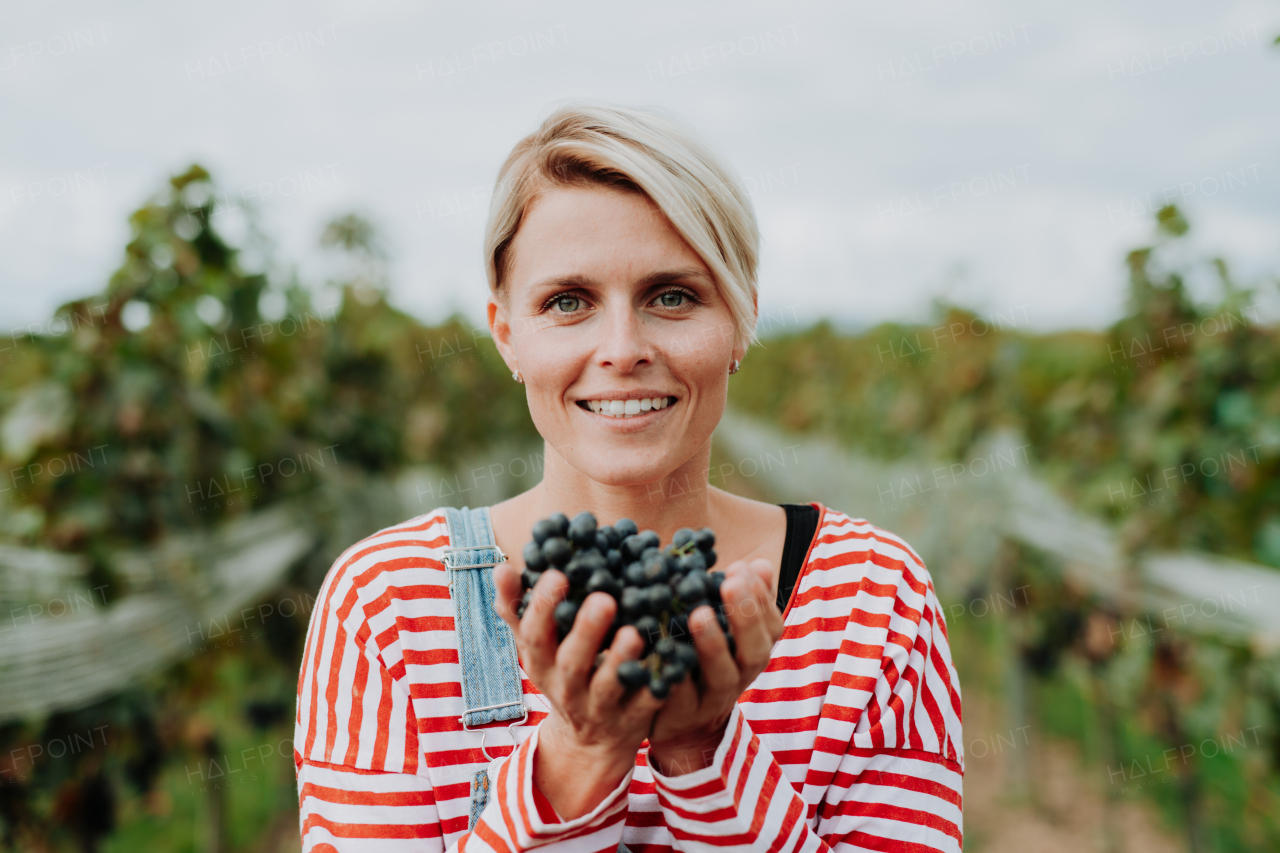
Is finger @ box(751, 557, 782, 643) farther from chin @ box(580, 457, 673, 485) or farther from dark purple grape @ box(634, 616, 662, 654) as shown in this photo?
chin @ box(580, 457, 673, 485)

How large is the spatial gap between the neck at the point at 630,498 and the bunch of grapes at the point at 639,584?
0.48m

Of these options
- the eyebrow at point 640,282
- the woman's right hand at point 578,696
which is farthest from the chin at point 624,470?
the woman's right hand at point 578,696

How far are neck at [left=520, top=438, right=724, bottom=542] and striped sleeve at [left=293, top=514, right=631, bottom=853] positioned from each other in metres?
0.27

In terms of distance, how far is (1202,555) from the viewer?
387cm

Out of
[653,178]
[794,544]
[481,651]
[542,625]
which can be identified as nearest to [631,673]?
[542,625]

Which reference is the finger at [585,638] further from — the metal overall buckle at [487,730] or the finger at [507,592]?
the metal overall buckle at [487,730]

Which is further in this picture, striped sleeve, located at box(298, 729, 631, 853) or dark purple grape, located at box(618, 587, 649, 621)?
striped sleeve, located at box(298, 729, 631, 853)

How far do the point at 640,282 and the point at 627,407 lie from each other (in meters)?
0.21

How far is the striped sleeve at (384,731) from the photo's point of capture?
1.33 meters

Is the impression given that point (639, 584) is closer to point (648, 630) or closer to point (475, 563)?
point (648, 630)

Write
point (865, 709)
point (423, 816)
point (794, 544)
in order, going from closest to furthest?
point (423, 816)
point (865, 709)
point (794, 544)

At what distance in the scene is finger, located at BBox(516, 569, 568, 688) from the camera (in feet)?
3.47

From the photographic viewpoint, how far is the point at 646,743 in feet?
4.88

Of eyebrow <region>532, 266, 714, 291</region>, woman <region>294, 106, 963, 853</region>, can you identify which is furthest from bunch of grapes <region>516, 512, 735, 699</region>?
eyebrow <region>532, 266, 714, 291</region>
